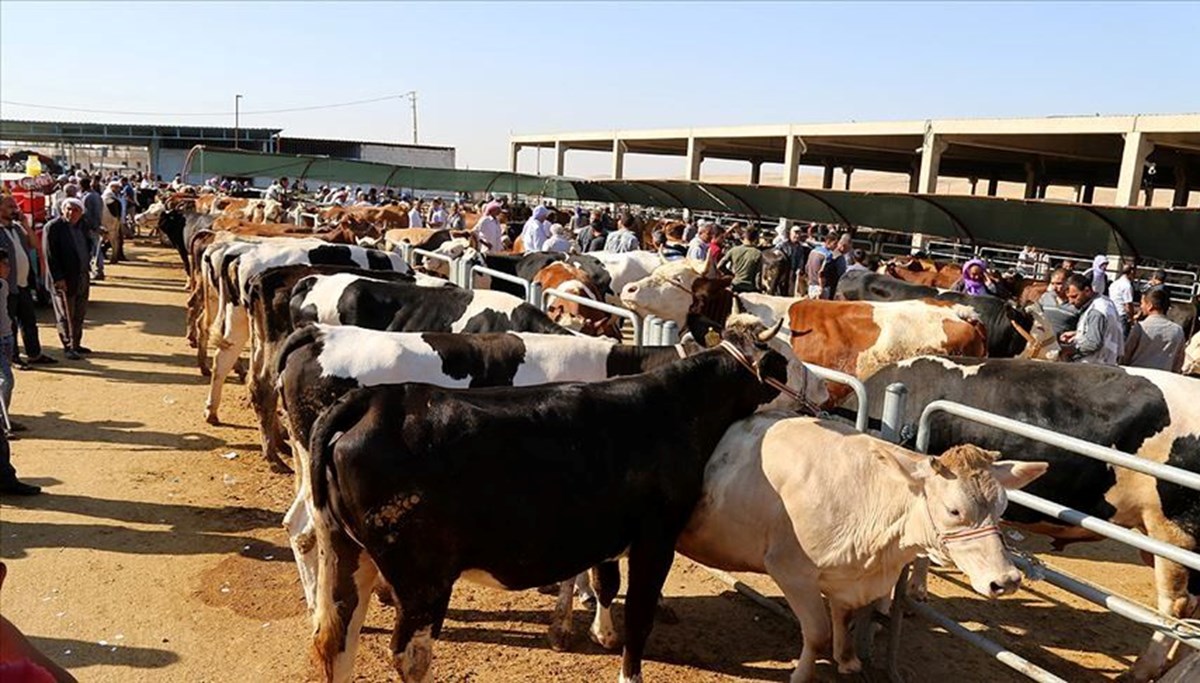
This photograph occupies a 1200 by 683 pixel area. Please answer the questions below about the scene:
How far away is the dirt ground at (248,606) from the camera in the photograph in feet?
13.8

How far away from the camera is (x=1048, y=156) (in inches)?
1081

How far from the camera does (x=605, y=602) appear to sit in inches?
170

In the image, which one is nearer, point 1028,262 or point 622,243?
point 622,243

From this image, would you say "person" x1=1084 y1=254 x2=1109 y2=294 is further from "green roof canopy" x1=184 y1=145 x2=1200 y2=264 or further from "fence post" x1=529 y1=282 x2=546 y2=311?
"fence post" x1=529 y1=282 x2=546 y2=311

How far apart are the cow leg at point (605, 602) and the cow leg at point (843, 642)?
3.60 feet

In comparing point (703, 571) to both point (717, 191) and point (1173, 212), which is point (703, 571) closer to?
point (1173, 212)

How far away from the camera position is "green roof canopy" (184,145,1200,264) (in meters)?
13.9

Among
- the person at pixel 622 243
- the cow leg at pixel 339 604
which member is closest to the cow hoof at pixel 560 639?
the cow leg at pixel 339 604

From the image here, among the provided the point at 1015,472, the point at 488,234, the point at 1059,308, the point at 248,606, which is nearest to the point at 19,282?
the point at 248,606

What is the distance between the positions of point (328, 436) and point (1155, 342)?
762 centimetres

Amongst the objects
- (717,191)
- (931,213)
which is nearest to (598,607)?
(931,213)

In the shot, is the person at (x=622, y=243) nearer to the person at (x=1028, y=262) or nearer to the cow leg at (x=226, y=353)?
the cow leg at (x=226, y=353)

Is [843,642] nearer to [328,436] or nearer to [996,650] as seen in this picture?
[996,650]

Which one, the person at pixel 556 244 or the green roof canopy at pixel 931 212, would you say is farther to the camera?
the person at pixel 556 244
